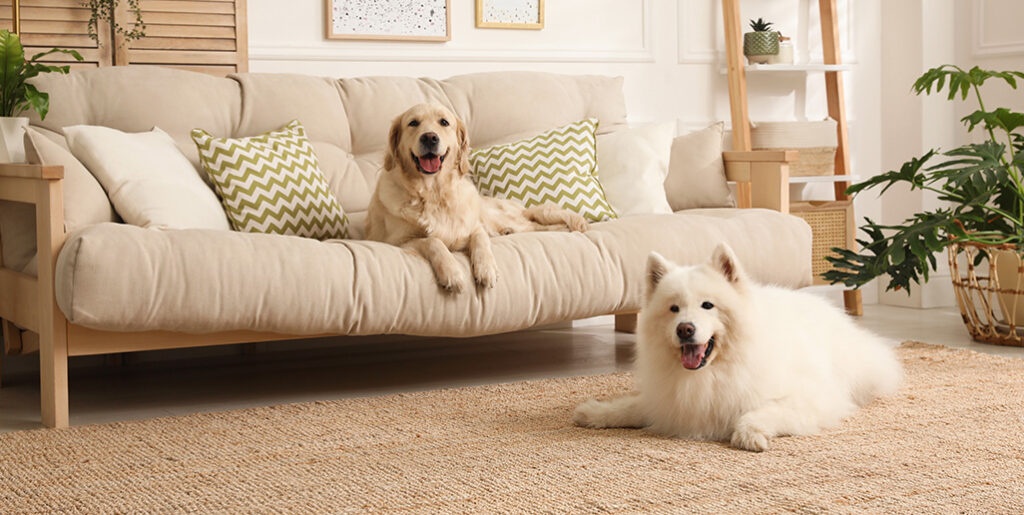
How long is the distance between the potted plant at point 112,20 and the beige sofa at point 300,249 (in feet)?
1.13

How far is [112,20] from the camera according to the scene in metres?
3.63

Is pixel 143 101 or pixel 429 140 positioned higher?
pixel 143 101

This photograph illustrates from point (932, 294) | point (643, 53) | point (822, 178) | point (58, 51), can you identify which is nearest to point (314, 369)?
point (58, 51)

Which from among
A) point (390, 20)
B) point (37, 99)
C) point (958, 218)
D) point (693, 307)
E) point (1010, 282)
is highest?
point (390, 20)

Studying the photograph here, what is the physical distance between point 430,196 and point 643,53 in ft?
6.53

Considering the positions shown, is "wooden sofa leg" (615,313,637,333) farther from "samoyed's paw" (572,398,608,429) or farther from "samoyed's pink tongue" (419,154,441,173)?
"samoyed's paw" (572,398,608,429)

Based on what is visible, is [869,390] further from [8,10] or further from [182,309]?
[8,10]

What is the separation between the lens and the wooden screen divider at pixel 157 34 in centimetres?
355

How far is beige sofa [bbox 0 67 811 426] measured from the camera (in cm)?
251

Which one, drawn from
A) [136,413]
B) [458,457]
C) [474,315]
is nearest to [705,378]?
[458,457]

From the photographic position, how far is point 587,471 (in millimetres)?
2037

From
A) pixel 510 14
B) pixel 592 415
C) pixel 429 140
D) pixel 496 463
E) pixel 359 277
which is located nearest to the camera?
pixel 496 463

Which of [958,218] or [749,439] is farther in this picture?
[958,218]

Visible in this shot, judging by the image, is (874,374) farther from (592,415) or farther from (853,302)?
(853,302)
